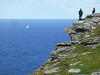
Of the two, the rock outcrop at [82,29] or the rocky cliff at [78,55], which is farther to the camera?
the rock outcrop at [82,29]

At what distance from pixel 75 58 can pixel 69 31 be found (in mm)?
11154

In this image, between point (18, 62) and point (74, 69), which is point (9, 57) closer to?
point (18, 62)

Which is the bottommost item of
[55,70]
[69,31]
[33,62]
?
Result: [33,62]

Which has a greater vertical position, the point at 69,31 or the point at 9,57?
the point at 69,31

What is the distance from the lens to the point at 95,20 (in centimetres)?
3186

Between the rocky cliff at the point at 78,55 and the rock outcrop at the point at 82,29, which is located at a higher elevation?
the rock outcrop at the point at 82,29

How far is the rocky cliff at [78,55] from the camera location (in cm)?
1685

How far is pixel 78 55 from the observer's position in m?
20.4

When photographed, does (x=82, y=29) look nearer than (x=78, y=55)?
No

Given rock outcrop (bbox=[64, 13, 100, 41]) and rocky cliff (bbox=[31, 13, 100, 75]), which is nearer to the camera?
rocky cliff (bbox=[31, 13, 100, 75])

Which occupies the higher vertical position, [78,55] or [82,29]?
[82,29]

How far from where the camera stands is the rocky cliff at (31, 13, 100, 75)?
1685cm

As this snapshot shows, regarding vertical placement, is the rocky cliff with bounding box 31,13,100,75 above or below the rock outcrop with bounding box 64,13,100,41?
below

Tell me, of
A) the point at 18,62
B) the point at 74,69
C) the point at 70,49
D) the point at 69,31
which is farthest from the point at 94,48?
the point at 18,62
